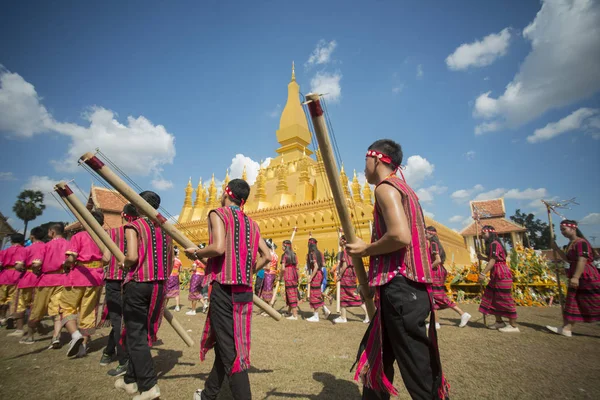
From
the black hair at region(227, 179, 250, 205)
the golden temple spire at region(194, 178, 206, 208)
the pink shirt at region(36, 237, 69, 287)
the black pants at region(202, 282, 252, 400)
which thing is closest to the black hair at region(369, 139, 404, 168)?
the black hair at region(227, 179, 250, 205)

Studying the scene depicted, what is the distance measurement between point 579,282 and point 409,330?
610 centimetres

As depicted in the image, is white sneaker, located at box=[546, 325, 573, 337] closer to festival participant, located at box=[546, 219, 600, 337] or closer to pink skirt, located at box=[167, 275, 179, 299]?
festival participant, located at box=[546, 219, 600, 337]

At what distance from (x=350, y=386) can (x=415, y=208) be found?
7.71 ft

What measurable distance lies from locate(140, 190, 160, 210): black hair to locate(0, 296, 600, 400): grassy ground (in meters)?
2.12

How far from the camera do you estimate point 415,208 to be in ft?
7.18

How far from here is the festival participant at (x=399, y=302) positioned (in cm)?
195

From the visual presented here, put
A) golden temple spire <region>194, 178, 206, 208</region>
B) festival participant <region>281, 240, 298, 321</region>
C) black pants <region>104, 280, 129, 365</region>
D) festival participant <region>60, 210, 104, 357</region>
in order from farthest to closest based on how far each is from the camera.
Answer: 1. golden temple spire <region>194, 178, 206, 208</region>
2. festival participant <region>281, 240, 298, 321</region>
3. festival participant <region>60, 210, 104, 357</region>
4. black pants <region>104, 280, 129, 365</region>

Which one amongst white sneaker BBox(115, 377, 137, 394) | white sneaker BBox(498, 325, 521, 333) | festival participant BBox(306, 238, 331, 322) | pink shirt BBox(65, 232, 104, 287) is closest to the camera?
white sneaker BBox(115, 377, 137, 394)

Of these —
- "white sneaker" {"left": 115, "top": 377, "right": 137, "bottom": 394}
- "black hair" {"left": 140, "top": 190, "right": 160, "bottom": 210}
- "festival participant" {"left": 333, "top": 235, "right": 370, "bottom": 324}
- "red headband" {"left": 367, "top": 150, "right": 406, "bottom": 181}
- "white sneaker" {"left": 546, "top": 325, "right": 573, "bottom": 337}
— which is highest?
"black hair" {"left": 140, "top": 190, "right": 160, "bottom": 210}

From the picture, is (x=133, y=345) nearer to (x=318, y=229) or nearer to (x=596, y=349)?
(x=596, y=349)

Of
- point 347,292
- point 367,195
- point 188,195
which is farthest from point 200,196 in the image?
point 347,292

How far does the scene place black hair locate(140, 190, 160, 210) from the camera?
12.3 feet

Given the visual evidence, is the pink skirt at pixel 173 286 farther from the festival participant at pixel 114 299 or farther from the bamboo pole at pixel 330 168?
the bamboo pole at pixel 330 168

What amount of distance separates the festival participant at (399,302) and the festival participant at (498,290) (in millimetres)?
5218
